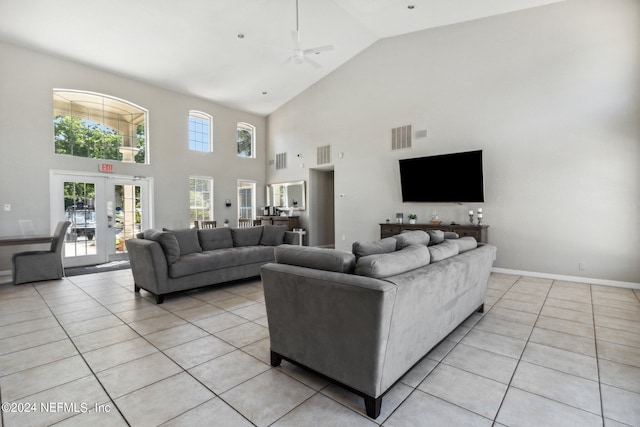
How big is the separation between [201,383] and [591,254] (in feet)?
18.6

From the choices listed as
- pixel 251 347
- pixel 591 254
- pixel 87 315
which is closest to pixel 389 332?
pixel 251 347

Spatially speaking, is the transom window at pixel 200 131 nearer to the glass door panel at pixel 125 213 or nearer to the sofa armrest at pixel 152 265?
the glass door panel at pixel 125 213

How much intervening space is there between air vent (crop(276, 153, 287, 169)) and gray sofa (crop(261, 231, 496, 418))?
23.2 ft

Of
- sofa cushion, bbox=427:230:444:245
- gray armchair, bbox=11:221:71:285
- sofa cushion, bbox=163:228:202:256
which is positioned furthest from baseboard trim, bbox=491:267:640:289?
gray armchair, bbox=11:221:71:285

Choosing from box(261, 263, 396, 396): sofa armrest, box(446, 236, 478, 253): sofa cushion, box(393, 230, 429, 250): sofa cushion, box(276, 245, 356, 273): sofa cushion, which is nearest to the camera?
box(261, 263, 396, 396): sofa armrest

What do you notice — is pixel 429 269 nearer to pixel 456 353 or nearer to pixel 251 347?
pixel 456 353

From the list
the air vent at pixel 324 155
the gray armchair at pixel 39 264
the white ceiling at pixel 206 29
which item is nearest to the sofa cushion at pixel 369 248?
the white ceiling at pixel 206 29

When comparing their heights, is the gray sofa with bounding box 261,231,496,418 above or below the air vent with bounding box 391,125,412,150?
below

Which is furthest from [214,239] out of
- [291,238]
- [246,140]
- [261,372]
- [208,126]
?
[246,140]

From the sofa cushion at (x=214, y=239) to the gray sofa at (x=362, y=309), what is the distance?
288cm

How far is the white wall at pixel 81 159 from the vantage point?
5.34 metres

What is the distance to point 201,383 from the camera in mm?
2025

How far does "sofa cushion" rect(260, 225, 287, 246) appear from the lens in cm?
549

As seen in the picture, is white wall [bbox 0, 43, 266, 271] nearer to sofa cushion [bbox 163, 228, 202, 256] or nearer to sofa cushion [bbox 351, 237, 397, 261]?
sofa cushion [bbox 163, 228, 202, 256]
